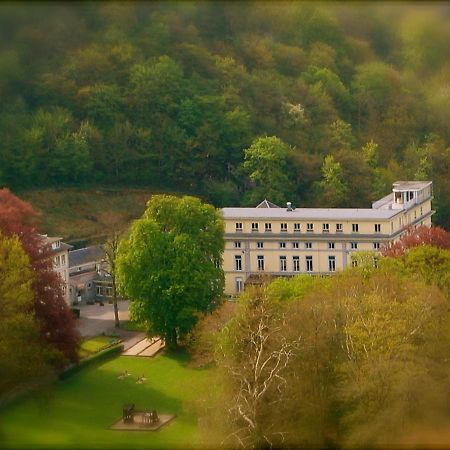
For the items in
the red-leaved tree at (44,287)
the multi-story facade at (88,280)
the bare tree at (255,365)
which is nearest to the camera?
the bare tree at (255,365)

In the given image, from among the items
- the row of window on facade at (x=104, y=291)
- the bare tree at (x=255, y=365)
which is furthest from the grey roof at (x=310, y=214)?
the bare tree at (x=255, y=365)

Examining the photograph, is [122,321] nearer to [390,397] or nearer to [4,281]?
[4,281]

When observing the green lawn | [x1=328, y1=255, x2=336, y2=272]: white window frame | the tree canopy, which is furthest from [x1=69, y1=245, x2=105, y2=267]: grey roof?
the tree canopy

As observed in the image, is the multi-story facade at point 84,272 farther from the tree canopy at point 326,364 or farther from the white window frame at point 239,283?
the tree canopy at point 326,364

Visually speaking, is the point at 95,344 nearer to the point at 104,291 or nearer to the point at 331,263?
the point at 104,291

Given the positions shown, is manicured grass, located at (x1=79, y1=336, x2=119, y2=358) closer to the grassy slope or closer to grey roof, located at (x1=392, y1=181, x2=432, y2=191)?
the grassy slope

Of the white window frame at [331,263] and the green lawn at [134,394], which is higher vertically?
the white window frame at [331,263]
